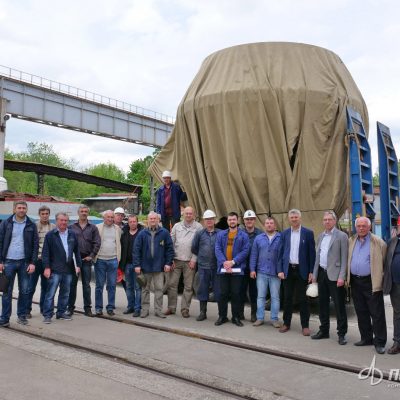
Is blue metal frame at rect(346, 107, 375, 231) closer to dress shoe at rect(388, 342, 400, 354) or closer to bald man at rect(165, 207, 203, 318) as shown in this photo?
dress shoe at rect(388, 342, 400, 354)

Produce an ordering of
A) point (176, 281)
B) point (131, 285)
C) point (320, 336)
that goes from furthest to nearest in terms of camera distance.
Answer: point (131, 285)
point (176, 281)
point (320, 336)

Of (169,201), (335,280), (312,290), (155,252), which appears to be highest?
(169,201)

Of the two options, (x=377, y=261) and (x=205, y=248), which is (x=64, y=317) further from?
(x=377, y=261)

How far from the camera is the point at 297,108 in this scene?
8.45m

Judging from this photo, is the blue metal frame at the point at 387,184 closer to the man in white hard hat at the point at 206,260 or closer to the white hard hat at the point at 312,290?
the white hard hat at the point at 312,290

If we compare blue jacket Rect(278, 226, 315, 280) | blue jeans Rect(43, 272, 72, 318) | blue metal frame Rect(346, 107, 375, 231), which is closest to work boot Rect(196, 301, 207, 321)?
blue jacket Rect(278, 226, 315, 280)

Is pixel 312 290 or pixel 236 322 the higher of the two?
pixel 312 290

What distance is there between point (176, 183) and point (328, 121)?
11.1 feet

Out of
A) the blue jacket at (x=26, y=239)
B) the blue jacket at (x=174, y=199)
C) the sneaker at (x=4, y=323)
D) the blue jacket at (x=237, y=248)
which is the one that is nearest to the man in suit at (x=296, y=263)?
the blue jacket at (x=237, y=248)

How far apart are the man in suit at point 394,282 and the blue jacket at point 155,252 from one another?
140 inches

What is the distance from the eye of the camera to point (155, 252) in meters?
7.89

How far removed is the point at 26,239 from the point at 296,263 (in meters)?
4.21

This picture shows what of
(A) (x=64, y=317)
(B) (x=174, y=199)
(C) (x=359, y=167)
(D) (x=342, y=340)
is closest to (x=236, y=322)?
(D) (x=342, y=340)

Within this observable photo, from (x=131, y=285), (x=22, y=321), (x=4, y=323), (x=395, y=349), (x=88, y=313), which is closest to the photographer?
(x=395, y=349)
